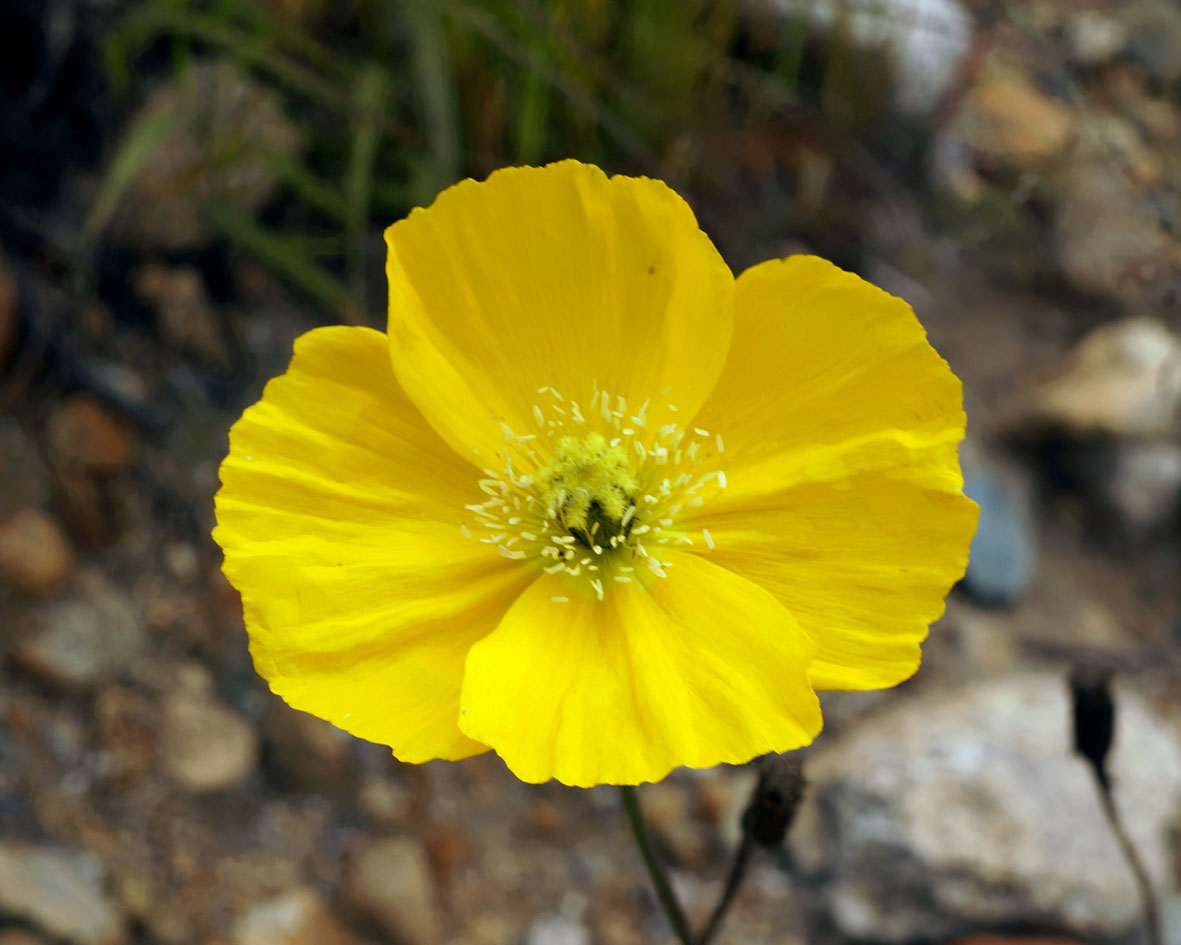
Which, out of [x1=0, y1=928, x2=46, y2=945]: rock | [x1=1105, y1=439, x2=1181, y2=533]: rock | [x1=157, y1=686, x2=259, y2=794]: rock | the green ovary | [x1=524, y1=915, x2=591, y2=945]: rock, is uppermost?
the green ovary

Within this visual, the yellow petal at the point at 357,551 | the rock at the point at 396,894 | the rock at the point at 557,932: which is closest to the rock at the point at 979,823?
the rock at the point at 557,932

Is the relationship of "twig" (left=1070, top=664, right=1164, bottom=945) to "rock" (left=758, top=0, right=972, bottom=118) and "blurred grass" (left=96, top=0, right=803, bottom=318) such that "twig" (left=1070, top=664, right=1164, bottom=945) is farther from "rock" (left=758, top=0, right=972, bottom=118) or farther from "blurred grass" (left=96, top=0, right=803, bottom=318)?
"rock" (left=758, top=0, right=972, bottom=118)

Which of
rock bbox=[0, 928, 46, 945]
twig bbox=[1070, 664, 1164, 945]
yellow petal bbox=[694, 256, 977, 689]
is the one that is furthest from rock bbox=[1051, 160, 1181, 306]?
rock bbox=[0, 928, 46, 945]

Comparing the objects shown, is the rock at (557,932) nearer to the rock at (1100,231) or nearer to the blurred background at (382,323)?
the blurred background at (382,323)

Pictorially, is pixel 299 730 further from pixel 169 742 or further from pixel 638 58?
pixel 638 58

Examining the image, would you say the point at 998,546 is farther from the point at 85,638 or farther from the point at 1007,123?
the point at 85,638

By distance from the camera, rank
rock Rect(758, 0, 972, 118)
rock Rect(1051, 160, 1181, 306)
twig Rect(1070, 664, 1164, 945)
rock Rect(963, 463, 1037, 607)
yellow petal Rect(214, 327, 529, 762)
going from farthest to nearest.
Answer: rock Rect(1051, 160, 1181, 306), rock Rect(758, 0, 972, 118), rock Rect(963, 463, 1037, 607), twig Rect(1070, 664, 1164, 945), yellow petal Rect(214, 327, 529, 762)
